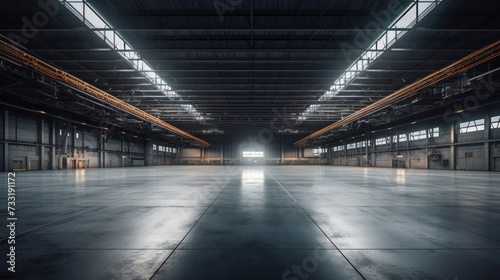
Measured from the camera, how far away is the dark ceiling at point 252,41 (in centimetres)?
1213

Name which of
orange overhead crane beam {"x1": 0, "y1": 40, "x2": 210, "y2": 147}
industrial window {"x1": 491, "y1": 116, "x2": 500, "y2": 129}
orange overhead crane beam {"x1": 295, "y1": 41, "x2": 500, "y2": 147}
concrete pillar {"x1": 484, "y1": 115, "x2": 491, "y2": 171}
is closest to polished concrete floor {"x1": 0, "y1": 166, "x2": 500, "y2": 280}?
orange overhead crane beam {"x1": 0, "y1": 40, "x2": 210, "y2": 147}

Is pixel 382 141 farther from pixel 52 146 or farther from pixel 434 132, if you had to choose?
pixel 52 146

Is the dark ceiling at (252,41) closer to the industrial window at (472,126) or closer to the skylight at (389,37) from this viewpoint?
the skylight at (389,37)

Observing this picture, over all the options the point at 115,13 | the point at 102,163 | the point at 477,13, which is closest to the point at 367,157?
the point at 477,13

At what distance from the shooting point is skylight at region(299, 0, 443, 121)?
11.9 meters

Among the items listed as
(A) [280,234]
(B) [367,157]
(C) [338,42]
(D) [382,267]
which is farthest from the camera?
(B) [367,157]

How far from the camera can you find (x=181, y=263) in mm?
A: 2443

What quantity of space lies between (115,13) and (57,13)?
3.01 meters

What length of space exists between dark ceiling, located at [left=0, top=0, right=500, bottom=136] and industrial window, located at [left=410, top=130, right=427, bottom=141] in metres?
12.2

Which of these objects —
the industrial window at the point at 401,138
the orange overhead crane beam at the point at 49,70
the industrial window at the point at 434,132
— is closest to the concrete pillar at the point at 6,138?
the orange overhead crane beam at the point at 49,70

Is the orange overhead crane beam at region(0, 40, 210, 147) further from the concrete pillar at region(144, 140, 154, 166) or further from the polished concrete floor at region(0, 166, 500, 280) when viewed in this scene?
the concrete pillar at region(144, 140, 154, 166)

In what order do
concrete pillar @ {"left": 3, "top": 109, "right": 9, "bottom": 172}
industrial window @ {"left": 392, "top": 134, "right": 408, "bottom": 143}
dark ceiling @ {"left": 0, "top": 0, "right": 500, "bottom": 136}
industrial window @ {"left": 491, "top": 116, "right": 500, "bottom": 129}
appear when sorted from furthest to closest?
industrial window @ {"left": 392, "top": 134, "right": 408, "bottom": 143} < industrial window @ {"left": 491, "top": 116, "right": 500, "bottom": 129} < concrete pillar @ {"left": 3, "top": 109, "right": 9, "bottom": 172} < dark ceiling @ {"left": 0, "top": 0, "right": 500, "bottom": 136}

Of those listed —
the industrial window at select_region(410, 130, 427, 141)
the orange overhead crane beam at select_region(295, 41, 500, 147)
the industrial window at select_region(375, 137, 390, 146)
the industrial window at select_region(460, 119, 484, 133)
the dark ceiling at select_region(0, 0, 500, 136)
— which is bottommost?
the industrial window at select_region(375, 137, 390, 146)

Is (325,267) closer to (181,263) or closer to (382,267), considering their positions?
(382,267)
